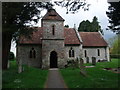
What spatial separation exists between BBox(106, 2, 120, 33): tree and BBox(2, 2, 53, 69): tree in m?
7.92

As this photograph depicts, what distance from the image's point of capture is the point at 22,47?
32812 mm

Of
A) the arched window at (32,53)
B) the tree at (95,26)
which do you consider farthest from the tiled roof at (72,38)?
the tree at (95,26)

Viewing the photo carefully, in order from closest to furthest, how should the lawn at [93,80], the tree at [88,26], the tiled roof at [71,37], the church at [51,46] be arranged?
the lawn at [93,80], the church at [51,46], the tiled roof at [71,37], the tree at [88,26]

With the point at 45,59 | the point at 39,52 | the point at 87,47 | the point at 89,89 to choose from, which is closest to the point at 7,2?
the point at 89,89

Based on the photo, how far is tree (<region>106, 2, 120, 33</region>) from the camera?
69.5ft

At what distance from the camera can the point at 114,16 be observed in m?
22.2

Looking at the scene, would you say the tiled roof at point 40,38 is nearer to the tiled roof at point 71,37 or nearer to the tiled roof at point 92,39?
the tiled roof at point 71,37

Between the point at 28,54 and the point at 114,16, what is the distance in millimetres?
17466

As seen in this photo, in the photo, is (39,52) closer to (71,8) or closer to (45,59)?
(45,59)

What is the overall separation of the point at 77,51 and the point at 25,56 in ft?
32.8

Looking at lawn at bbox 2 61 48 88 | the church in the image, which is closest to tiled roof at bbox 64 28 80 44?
the church

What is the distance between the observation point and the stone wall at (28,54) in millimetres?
32666

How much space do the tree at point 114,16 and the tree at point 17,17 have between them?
26.0 ft

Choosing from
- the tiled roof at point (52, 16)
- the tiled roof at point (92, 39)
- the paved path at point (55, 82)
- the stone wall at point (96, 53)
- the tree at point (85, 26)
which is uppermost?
the tree at point (85, 26)
